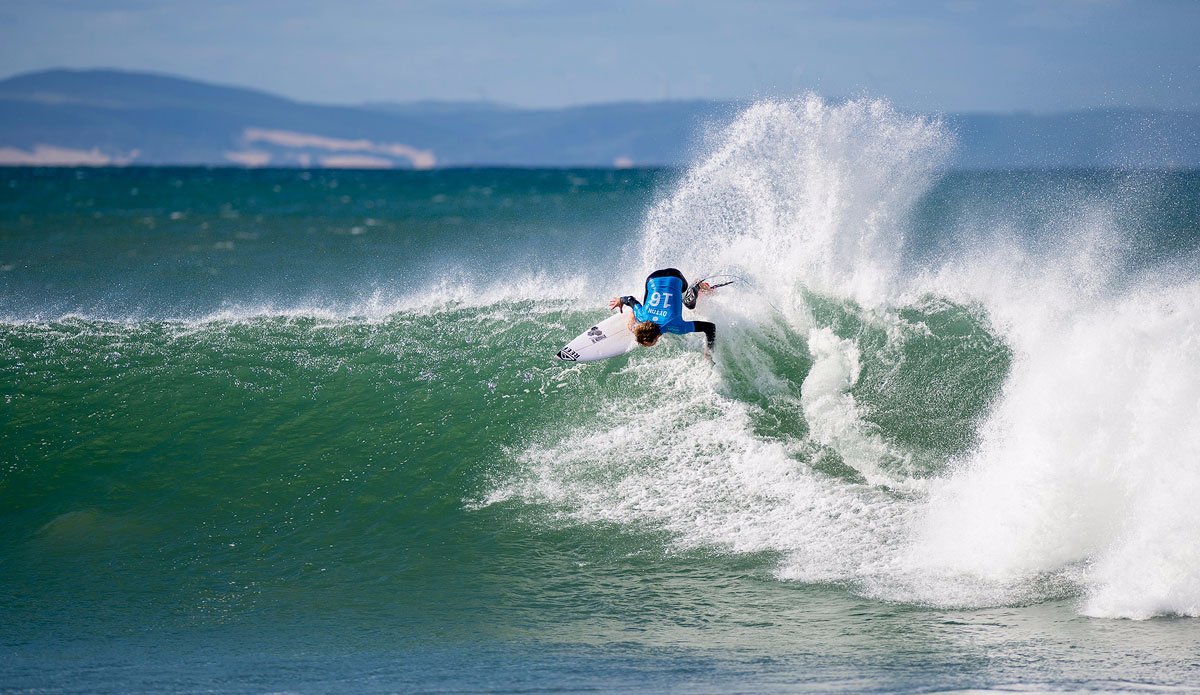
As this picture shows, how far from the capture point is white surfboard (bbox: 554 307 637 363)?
29.3 ft

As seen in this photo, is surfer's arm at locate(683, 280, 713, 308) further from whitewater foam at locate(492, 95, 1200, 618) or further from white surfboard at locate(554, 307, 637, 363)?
white surfboard at locate(554, 307, 637, 363)

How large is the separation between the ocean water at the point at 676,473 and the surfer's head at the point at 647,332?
0.80 meters

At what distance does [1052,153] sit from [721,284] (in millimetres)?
21392

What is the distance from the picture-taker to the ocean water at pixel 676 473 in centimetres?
556

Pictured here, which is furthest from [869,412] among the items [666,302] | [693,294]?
[666,302]

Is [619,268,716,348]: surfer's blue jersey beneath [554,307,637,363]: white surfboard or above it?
above

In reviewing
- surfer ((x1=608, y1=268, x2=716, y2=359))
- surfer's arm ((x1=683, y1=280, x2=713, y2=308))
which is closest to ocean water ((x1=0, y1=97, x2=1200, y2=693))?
surfer's arm ((x1=683, y1=280, x2=713, y2=308))

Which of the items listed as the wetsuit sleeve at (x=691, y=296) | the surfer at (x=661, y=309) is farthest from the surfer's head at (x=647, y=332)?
the wetsuit sleeve at (x=691, y=296)

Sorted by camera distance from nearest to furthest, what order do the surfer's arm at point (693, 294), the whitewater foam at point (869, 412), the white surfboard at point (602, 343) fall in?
the whitewater foam at point (869, 412), the surfer's arm at point (693, 294), the white surfboard at point (602, 343)

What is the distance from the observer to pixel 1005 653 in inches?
207

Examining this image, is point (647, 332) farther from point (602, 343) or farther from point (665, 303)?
point (602, 343)

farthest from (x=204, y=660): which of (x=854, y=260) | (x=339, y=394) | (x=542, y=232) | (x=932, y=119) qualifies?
(x=542, y=232)

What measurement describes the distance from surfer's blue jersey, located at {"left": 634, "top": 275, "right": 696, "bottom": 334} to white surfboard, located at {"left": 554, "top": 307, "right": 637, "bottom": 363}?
2.12 ft

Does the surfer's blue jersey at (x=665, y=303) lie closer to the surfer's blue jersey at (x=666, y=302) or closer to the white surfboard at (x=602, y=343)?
the surfer's blue jersey at (x=666, y=302)
